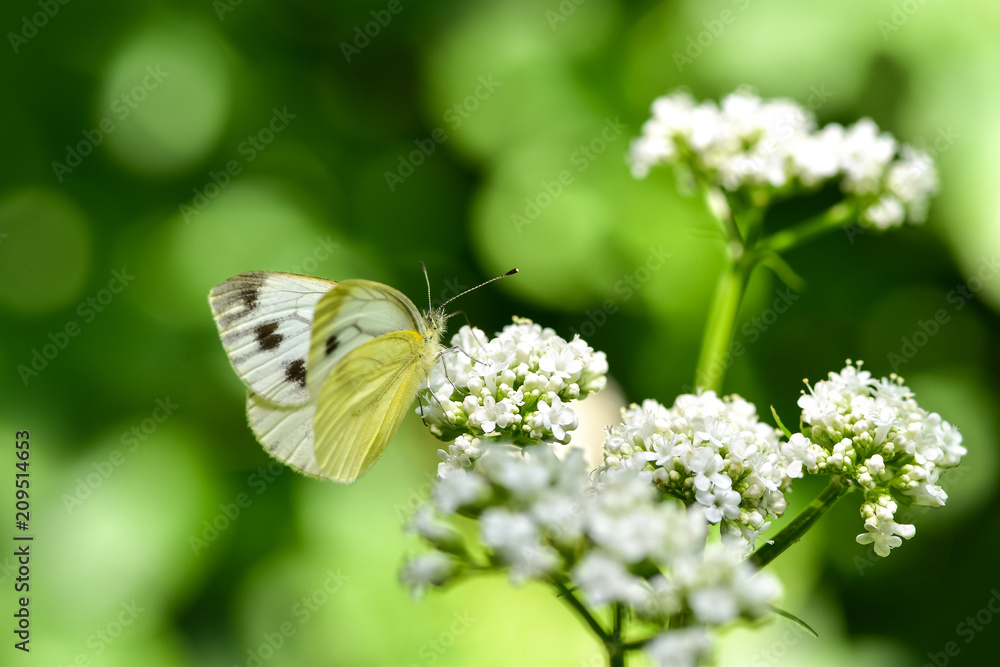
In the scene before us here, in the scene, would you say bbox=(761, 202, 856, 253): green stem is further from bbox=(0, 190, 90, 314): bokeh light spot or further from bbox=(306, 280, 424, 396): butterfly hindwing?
bbox=(0, 190, 90, 314): bokeh light spot

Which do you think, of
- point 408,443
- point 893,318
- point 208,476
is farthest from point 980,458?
point 208,476

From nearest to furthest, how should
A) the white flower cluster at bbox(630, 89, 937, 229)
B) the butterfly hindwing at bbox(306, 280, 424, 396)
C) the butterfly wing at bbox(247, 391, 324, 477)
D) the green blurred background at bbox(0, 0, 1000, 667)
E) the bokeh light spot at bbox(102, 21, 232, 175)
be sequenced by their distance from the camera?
the butterfly hindwing at bbox(306, 280, 424, 396), the butterfly wing at bbox(247, 391, 324, 477), the white flower cluster at bbox(630, 89, 937, 229), the green blurred background at bbox(0, 0, 1000, 667), the bokeh light spot at bbox(102, 21, 232, 175)

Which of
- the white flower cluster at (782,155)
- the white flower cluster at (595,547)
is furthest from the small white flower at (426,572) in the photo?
the white flower cluster at (782,155)

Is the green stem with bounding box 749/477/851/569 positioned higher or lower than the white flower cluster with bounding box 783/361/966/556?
lower

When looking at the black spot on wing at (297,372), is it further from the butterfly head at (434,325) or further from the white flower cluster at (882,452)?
the white flower cluster at (882,452)

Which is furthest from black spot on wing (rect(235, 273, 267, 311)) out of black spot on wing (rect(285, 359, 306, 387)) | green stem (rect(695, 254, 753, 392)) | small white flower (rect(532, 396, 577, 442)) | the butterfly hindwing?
green stem (rect(695, 254, 753, 392))

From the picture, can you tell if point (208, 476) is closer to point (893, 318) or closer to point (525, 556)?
point (525, 556)

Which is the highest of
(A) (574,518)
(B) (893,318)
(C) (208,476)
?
(A) (574,518)
